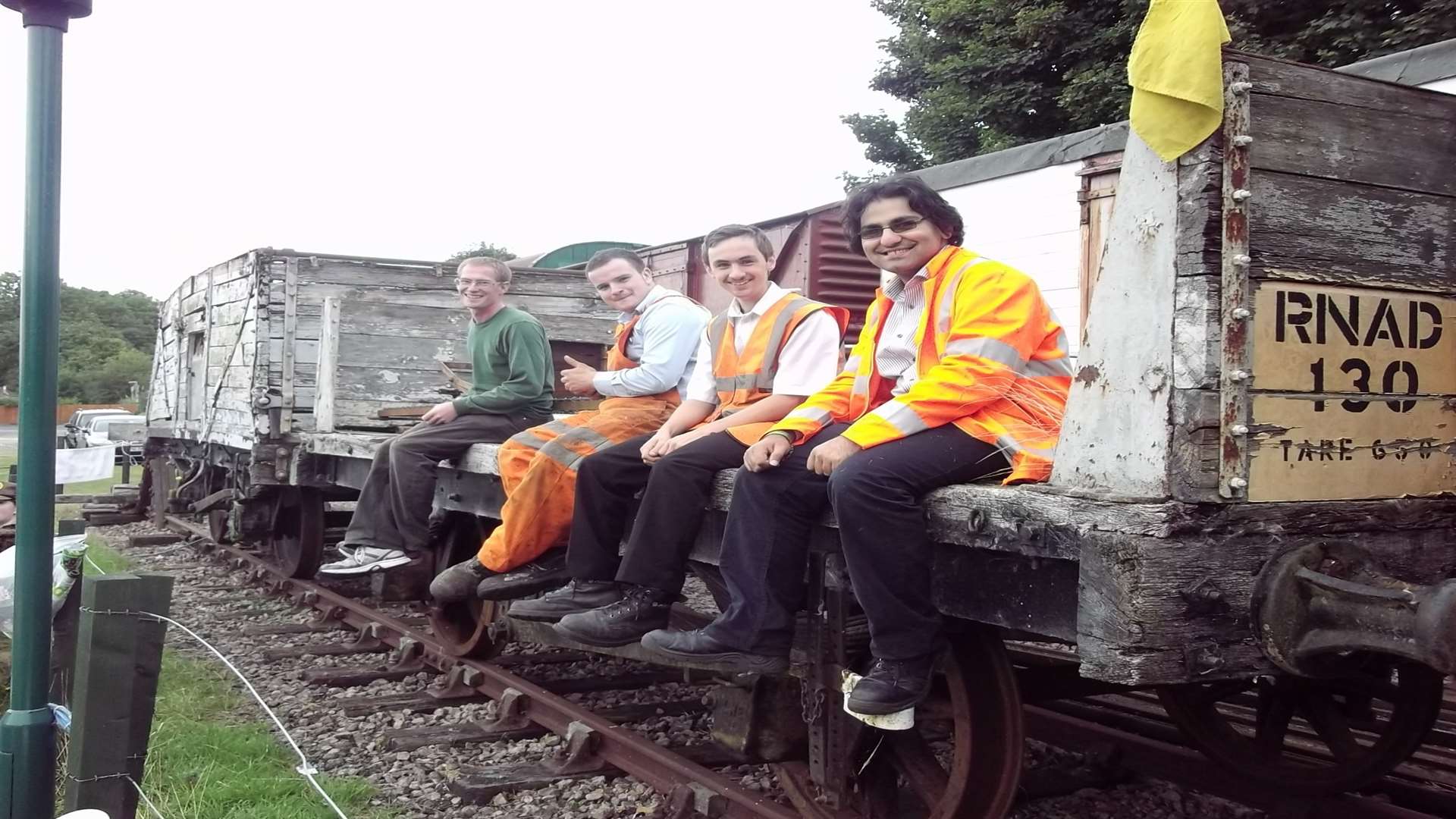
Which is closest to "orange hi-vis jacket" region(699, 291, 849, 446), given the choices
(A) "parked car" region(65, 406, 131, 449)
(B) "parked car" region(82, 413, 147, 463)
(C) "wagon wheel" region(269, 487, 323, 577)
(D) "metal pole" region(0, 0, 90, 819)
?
(D) "metal pole" region(0, 0, 90, 819)

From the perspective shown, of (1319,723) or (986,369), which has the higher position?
(986,369)

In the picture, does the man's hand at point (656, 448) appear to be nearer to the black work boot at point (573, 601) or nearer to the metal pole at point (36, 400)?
the black work boot at point (573, 601)

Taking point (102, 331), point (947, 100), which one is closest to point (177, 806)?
point (947, 100)

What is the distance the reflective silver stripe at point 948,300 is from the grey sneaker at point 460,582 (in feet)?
7.34

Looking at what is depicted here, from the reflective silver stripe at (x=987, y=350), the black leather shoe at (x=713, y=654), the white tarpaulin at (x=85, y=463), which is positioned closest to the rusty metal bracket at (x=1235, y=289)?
the reflective silver stripe at (x=987, y=350)

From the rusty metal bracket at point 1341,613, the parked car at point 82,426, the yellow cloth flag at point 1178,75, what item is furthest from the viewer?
the parked car at point 82,426

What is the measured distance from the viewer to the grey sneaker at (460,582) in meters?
4.55

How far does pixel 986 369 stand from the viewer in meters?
2.92

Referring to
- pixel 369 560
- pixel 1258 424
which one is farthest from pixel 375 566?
pixel 1258 424

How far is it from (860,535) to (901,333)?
77 centimetres

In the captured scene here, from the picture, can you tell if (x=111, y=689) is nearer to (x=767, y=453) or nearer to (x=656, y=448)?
(x=656, y=448)

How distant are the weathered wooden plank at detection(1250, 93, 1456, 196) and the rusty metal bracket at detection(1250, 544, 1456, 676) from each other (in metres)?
0.79

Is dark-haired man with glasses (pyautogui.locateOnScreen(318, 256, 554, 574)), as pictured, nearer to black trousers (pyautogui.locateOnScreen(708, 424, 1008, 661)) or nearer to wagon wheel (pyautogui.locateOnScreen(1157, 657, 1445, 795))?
black trousers (pyautogui.locateOnScreen(708, 424, 1008, 661))

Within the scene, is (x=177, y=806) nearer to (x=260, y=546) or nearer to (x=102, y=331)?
Result: (x=260, y=546)
